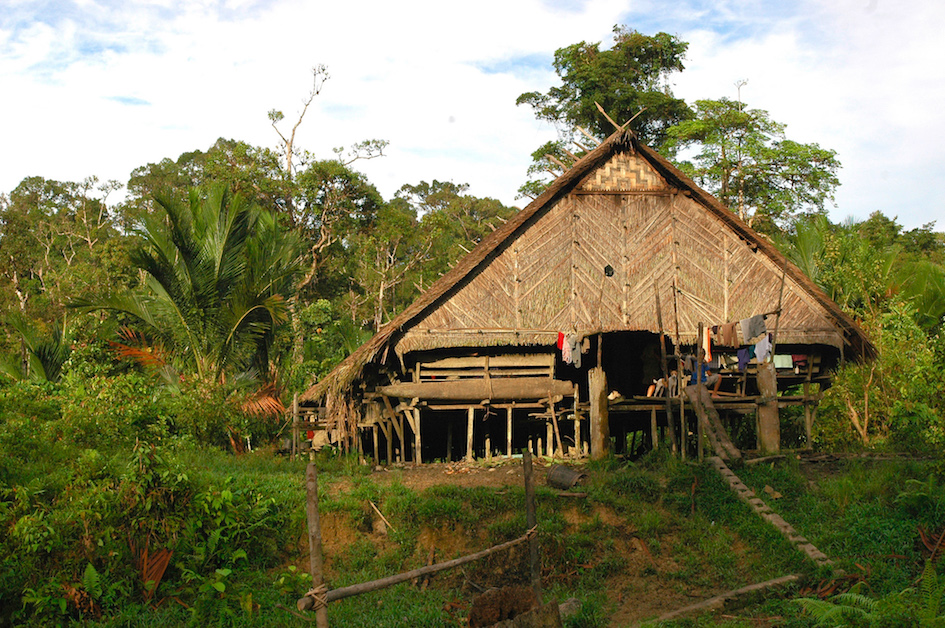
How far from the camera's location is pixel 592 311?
12.6 metres

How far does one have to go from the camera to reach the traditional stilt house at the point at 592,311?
12297 mm

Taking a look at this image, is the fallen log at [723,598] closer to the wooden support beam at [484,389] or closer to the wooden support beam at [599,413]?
the wooden support beam at [599,413]

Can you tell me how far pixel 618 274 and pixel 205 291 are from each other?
7633 millimetres

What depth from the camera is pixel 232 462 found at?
1240cm

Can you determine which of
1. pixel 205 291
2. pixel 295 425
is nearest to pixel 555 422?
pixel 295 425

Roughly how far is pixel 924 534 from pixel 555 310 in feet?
20.6

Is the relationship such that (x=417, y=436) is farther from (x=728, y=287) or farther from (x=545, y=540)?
(x=728, y=287)

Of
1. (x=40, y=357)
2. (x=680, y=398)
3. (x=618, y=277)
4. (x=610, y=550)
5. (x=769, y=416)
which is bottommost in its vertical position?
(x=610, y=550)

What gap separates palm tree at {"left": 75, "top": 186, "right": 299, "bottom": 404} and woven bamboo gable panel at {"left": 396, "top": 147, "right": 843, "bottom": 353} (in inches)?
171

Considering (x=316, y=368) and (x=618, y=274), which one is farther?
(x=316, y=368)

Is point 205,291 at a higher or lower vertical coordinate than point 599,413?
higher

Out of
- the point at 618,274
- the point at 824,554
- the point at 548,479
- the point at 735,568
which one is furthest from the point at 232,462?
the point at 824,554

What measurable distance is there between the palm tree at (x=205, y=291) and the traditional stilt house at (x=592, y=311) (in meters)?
2.83

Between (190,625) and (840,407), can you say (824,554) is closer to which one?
(840,407)
